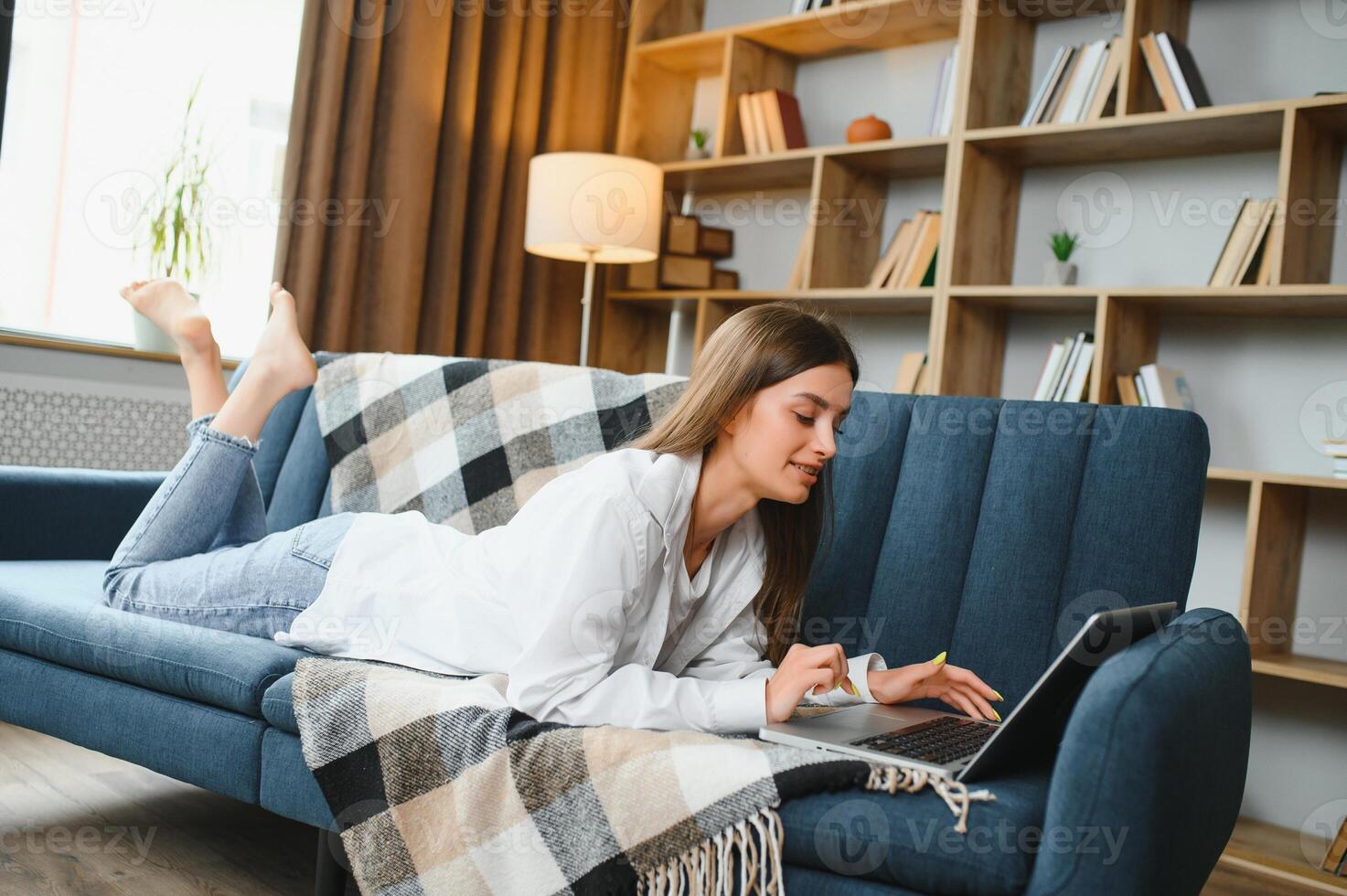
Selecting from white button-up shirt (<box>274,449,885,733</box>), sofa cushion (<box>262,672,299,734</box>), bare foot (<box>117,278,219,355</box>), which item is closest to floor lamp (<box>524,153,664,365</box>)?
bare foot (<box>117,278,219,355</box>)

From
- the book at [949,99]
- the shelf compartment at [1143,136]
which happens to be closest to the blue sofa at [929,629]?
the shelf compartment at [1143,136]

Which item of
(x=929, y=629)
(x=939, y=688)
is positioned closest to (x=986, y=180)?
(x=929, y=629)

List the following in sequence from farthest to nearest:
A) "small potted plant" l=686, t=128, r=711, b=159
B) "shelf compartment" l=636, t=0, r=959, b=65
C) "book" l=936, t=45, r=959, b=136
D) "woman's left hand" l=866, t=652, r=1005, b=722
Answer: "small potted plant" l=686, t=128, r=711, b=159 → "shelf compartment" l=636, t=0, r=959, b=65 → "book" l=936, t=45, r=959, b=136 → "woman's left hand" l=866, t=652, r=1005, b=722

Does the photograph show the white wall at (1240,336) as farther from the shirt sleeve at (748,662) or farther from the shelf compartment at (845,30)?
the shirt sleeve at (748,662)

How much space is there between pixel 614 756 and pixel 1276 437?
2.15m

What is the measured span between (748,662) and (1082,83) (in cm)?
197

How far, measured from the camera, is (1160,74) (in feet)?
9.10

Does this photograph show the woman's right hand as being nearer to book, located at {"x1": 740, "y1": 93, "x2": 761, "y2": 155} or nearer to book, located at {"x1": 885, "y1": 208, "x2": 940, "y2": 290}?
book, located at {"x1": 885, "y1": 208, "x2": 940, "y2": 290}

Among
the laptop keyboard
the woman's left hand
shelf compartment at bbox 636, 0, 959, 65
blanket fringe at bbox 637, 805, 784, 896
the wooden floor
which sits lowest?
the wooden floor

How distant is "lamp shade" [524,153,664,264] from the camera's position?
3.28m

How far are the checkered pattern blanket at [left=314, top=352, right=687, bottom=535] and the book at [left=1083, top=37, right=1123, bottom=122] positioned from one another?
1.46 m

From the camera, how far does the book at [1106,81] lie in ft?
9.29

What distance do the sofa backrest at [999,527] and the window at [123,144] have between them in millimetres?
1990

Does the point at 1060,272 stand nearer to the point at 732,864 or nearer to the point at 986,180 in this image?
the point at 986,180
